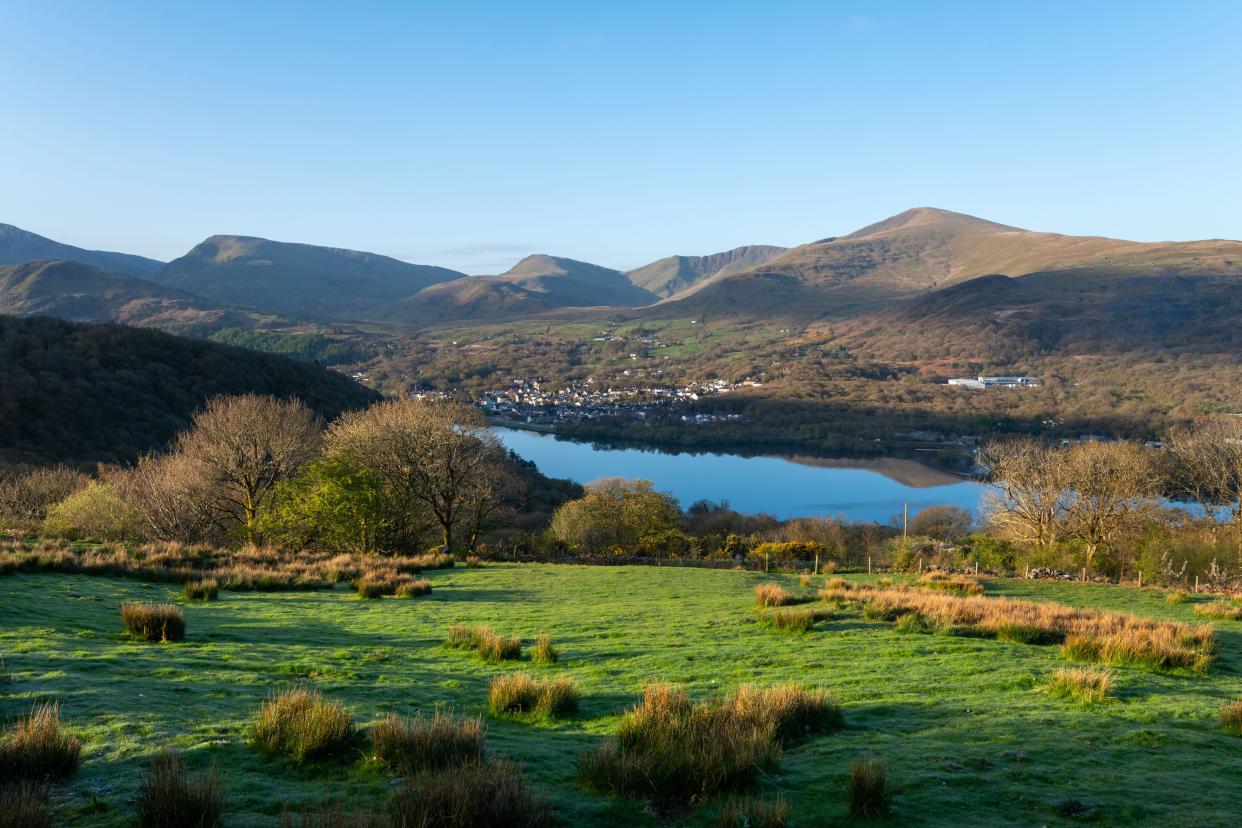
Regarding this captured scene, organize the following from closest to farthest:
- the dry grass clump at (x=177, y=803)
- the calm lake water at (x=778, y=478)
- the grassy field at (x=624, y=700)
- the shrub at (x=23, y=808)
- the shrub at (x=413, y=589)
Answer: the shrub at (x=23, y=808), the dry grass clump at (x=177, y=803), the grassy field at (x=624, y=700), the shrub at (x=413, y=589), the calm lake water at (x=778, y=478)

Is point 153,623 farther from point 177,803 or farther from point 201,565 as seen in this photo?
point 201,565

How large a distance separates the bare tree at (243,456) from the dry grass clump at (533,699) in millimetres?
30652

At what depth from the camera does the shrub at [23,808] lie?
13.9 feet

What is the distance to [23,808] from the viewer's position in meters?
4.34

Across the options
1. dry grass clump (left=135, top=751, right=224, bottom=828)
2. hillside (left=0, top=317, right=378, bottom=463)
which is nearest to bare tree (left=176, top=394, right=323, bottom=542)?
hillside (left=0, top=317, right=378, bottom=463)

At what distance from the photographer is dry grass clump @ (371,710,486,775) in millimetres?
5789

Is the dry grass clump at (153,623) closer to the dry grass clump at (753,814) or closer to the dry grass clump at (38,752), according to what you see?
the dry grass clump at (38,752)

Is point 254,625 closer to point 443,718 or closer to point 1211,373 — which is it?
point 443,718

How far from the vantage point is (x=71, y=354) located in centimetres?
8000

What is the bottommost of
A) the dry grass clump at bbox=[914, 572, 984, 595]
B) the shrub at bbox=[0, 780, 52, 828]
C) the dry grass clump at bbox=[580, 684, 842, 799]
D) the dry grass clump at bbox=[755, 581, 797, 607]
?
the dry grass clump at bbox=[914, 572, 984, 595]

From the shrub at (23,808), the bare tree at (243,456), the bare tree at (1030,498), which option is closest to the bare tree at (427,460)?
the bare tree at (243,456)

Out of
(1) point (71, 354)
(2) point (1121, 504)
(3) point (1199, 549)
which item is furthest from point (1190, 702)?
(1) point (71, 354)

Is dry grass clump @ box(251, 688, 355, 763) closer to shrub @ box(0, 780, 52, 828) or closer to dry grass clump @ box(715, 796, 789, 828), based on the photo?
shrub @ box(0, 780, 52, 828)

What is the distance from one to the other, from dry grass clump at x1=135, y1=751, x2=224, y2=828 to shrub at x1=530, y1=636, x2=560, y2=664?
690cm
